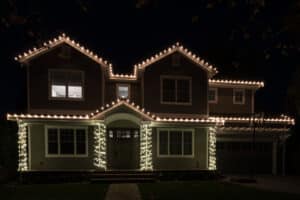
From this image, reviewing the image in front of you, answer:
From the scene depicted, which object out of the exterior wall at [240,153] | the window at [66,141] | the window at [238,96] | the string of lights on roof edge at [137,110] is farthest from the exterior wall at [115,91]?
the window at [238,96]

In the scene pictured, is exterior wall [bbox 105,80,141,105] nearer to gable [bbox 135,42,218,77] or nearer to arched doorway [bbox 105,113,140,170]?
gable [bbox 135,42,218,77]

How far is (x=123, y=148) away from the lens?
15523 millimetres

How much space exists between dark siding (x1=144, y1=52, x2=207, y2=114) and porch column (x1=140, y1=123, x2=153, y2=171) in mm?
1321

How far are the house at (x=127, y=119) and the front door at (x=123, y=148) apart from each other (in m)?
0.05

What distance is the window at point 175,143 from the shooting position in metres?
15.4

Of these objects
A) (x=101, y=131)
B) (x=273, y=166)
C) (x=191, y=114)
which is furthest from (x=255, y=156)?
(x=101, y=131)

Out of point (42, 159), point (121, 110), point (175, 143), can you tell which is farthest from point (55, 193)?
point (175, 143)

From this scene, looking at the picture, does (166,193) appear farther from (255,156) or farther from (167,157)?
(255,156)

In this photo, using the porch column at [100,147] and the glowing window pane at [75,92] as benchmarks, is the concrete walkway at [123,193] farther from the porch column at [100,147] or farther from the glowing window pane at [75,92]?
the glowing window pane at [75,92]

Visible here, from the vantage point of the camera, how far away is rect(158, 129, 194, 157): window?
15.4 meters

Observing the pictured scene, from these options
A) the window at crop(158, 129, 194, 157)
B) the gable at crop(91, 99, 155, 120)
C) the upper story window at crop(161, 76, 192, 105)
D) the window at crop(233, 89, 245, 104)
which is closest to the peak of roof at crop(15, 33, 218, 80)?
the upper story window at crop(161, 76, 192, 105)

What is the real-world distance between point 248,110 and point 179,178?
7.31 metres

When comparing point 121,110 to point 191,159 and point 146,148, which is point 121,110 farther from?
point 191,159

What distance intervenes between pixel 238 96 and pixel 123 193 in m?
11.4
